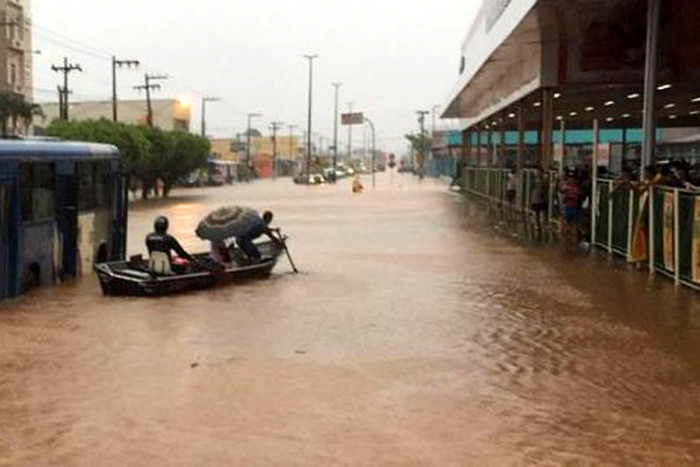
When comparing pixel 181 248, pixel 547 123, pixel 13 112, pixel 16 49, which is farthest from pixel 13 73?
pixel 181 248

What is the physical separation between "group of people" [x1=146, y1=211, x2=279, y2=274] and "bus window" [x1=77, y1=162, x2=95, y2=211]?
1.61 metres

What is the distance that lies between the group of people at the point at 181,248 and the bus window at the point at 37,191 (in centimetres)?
158

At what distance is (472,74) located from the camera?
3578 cm

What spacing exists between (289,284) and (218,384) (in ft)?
22.9

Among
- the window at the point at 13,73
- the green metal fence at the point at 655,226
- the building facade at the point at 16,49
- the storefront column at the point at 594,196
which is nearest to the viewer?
the green metal fence at the point at 655,226

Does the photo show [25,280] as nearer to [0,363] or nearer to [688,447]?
[0,363]

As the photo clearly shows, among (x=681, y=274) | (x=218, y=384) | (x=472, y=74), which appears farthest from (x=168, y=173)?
(x=218, y=384)

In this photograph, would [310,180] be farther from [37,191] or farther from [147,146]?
[37,191]

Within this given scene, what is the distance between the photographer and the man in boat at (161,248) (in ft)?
44.0

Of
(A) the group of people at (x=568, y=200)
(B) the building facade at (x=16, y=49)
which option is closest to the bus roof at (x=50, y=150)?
(A) the group of people at (x=568, y=200)

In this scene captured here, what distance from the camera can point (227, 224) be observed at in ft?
47.9

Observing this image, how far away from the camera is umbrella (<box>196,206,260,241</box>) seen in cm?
1455

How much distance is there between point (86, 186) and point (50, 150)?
1595mm

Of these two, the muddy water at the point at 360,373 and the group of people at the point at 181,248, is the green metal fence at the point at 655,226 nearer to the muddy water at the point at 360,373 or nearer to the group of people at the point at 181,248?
the muddy water at the point at 360,373
